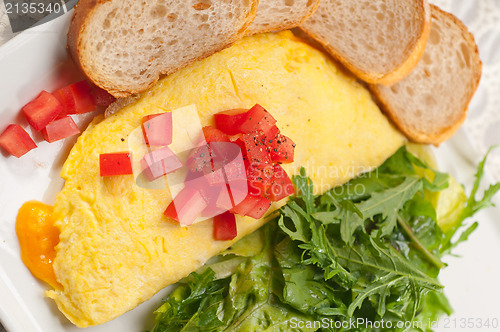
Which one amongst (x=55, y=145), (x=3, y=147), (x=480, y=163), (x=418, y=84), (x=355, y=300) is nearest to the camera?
(x=3, y=147)

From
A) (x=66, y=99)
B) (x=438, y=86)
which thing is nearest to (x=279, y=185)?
(x=66, y=99)

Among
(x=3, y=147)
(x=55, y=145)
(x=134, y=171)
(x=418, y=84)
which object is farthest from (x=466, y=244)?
(x=3, y=147)

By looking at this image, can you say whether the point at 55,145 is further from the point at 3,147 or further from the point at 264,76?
the point at 264,76

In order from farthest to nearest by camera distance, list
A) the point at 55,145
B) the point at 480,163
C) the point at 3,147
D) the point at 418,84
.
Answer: the point at 480,163, the point at 418,84, the point at 55,145, the point at 3,147

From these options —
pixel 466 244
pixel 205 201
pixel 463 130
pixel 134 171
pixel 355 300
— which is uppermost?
pixel 134 171

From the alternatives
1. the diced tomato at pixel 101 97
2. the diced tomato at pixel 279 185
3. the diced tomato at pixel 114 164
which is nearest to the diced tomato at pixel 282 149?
the diced tomato at pixel 279 185

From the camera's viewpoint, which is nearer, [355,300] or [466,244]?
[355,300]
